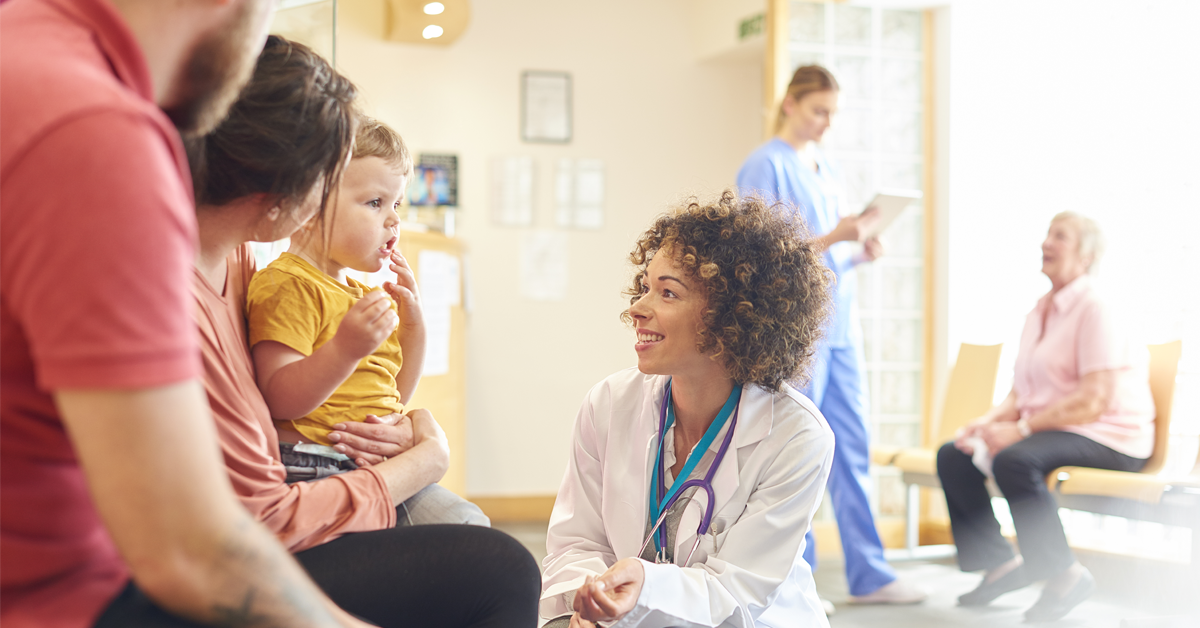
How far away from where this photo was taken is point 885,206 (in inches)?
113

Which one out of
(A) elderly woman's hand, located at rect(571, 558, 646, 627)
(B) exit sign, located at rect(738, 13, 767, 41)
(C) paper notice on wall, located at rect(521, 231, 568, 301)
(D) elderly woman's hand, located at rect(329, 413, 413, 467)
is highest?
(B) exit sign, located at rect(738, 13, 767, 41)

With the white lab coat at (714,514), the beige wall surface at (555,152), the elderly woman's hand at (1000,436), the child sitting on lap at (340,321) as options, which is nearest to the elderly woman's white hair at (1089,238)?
the elderly woman's hand at (1000,436)

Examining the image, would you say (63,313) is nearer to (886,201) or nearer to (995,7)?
(886,201)

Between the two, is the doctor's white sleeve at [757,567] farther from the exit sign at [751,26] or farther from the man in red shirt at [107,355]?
the exit sign at [751,26]

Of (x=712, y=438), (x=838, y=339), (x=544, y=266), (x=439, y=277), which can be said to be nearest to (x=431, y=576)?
(x=712, y=438)

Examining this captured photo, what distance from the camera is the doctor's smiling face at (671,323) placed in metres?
1.45

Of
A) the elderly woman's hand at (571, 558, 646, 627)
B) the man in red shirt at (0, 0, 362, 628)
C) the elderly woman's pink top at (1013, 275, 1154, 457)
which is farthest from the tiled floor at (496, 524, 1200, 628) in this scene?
the man in red shirt at (0, 0, 362, 628)

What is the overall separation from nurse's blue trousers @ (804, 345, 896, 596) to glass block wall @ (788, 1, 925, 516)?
1154mm

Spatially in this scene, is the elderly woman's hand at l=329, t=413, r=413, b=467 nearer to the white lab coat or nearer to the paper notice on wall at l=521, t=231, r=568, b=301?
the white lab coat

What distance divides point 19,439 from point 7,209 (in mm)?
164

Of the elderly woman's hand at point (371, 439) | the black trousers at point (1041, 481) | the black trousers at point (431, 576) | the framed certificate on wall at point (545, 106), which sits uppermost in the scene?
the framed certificate on wall at point (545, 106)

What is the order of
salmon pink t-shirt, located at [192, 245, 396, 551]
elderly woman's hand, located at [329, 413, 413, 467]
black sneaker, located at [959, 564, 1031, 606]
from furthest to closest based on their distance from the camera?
black sneaker, located at [959, 564, 1031, 606]
elderly woman's hand, located at [329, 413, 413, 467]
salmon pink t-shirt, located at [192, 245, 396, 551]

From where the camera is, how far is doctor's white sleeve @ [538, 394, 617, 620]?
1399mm

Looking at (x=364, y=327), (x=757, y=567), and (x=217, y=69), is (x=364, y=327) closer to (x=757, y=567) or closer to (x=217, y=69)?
(x=217, y=69)
